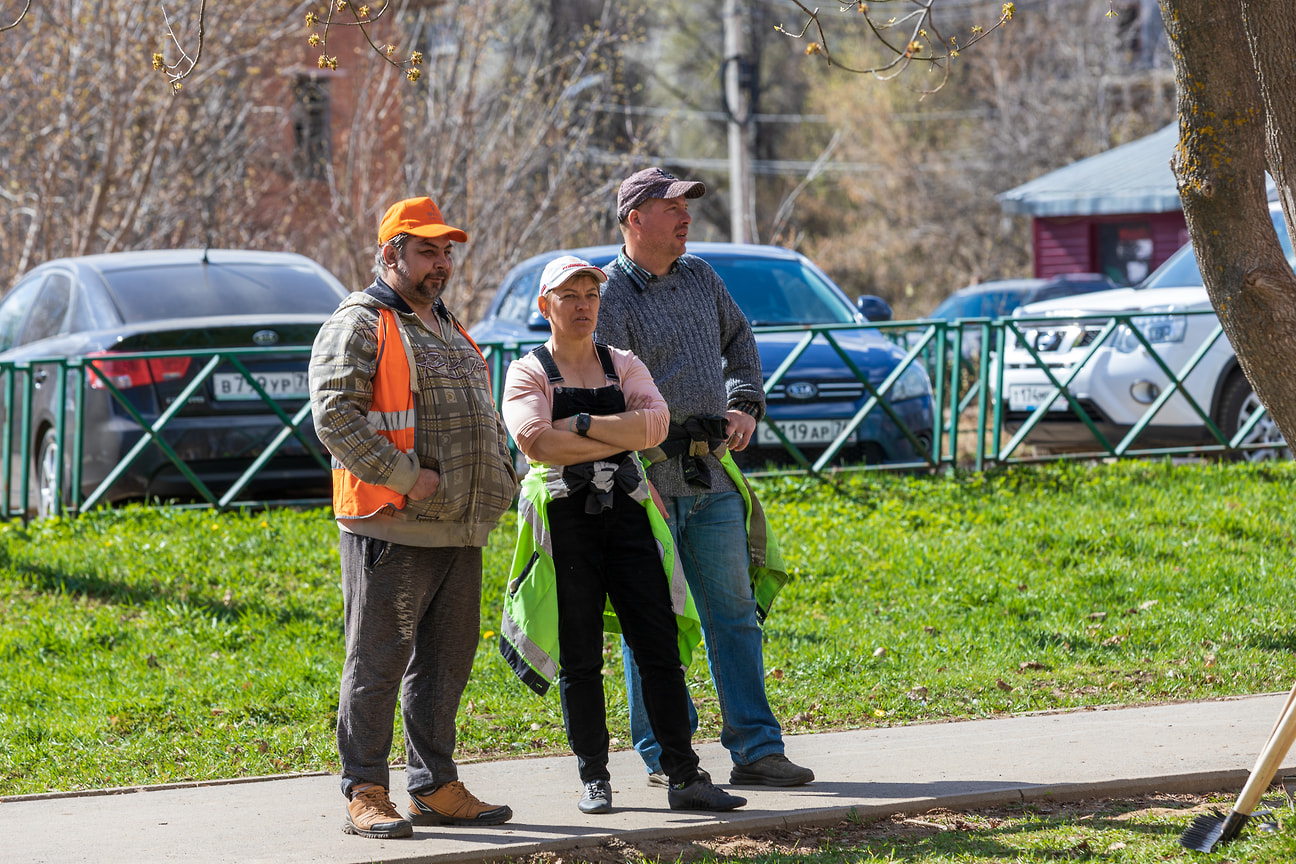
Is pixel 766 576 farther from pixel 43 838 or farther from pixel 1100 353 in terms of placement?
pixel 1100 353

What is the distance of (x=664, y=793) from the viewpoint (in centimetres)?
482

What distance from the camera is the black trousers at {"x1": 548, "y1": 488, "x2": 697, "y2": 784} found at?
4.53m

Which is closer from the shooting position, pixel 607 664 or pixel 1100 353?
pixel 607 664

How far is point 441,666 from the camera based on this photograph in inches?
179

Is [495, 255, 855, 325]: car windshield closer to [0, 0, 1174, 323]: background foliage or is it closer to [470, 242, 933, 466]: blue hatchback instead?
[470, 242, 933, 466]: blue hatchback

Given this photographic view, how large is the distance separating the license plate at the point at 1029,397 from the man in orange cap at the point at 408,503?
6.69 metres

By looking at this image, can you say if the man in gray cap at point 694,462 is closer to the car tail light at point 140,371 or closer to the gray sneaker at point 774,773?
the gray sneaker at point 774,773

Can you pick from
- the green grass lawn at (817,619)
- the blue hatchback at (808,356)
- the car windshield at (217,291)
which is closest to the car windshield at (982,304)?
the blue hatchback at (808,356)

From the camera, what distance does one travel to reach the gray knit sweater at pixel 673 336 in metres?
4.82

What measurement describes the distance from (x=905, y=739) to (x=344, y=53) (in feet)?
46.4

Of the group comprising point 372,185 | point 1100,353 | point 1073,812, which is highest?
point 372,185

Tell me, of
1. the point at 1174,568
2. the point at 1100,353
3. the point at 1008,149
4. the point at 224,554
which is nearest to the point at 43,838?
the point at 224,554

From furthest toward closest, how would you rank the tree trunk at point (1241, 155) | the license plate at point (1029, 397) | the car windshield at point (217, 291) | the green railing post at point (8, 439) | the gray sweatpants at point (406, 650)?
the license plate at point (1029, 397)
the car windshield at point (217, 291)
the green railing post at point (8, 439)
the gray sweatpants at point (406, 650)
the tree trunk at point (1241, 155)

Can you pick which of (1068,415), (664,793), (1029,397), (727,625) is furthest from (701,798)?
(1068,415)
